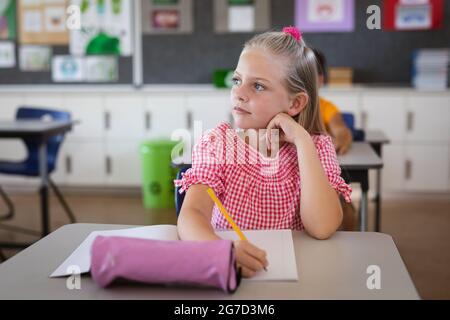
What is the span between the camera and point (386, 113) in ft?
14.9

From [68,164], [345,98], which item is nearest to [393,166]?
[345,98]

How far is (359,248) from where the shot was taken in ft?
3.46

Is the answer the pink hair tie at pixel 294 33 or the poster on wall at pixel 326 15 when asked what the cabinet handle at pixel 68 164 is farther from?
the pink hair tie at pixel 294 33

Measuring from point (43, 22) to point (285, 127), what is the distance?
14.0 ft

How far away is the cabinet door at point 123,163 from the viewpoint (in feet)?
15.7

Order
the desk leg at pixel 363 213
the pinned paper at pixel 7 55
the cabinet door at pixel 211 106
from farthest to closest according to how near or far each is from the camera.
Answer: the pinned paper at pixel 7 55
the cabinet door at pixel 211 106
the desk leg at pixel 363 213

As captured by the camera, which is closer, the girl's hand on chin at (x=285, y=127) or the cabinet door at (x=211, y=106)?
the girl's hand on chin at (x=285, y=127)

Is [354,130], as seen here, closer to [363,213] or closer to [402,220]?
[363,213]

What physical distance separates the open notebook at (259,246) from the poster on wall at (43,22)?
13.9 feet

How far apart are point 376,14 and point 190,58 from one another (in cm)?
383

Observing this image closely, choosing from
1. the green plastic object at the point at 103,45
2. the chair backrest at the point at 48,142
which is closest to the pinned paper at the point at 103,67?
the green plastic object at the point at 103,45

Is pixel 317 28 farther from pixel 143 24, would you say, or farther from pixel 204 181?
pixel 204 181

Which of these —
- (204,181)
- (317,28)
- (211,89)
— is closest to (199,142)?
(204,181)
